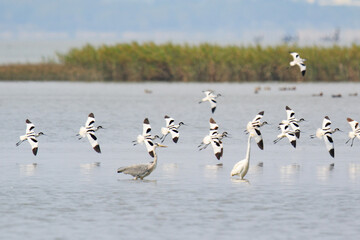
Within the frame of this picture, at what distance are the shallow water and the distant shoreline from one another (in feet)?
68.1

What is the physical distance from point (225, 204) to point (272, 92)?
33134 millimetres

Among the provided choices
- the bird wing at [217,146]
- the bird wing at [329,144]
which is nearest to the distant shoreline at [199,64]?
the bird wing at [329,144]

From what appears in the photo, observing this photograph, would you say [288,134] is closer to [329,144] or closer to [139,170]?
[329,144]

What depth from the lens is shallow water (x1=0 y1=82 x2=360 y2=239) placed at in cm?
1205

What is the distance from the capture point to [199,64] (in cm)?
5219

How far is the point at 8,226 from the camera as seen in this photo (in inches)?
477

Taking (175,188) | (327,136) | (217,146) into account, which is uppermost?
(327,136)

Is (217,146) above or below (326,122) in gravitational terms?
below

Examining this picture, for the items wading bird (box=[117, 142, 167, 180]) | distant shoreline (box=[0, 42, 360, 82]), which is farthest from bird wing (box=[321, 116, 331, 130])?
distant shoreline (box=[0, 42, 360, 82])

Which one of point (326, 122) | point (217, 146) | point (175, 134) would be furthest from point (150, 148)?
point (326, 122)

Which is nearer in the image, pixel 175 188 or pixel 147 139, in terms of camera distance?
pixel 175 188

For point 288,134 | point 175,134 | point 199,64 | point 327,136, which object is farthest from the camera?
point 199,64

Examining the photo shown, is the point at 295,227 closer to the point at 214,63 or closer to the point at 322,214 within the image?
the point at 322,214

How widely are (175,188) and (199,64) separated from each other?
122 ft
